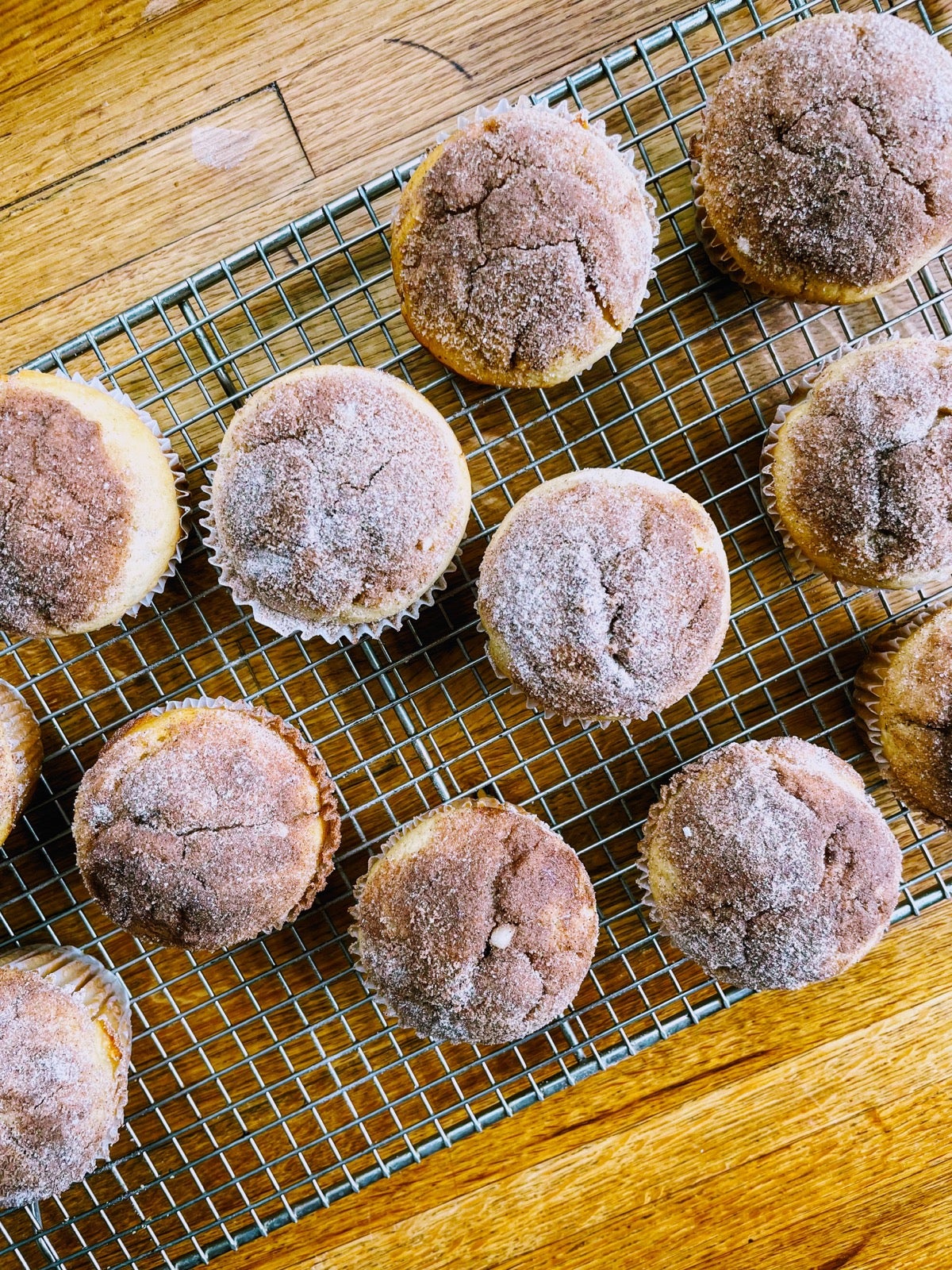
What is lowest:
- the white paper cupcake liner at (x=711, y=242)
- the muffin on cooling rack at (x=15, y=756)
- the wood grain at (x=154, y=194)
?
the muffin on cooling rack at (x=15, y=756)

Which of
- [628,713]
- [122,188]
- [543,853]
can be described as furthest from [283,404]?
[543,853]

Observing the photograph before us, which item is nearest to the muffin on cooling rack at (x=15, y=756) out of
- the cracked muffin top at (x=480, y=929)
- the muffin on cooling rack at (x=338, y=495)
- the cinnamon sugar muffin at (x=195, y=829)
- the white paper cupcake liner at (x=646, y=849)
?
the cinnamon sugar muffin at (x=195, y=829)

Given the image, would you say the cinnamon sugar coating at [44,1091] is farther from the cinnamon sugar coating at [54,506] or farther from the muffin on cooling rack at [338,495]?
the muffin on cooling rack at [338,495]

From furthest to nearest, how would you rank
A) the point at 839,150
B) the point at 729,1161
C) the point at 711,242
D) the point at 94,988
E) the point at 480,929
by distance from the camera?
the point at 729,1161, the point at 94,988, the point at 711,242, the point at 480,929, the point at 839,150

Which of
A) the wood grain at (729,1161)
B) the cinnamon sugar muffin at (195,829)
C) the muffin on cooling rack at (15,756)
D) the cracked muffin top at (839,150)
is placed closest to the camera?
the cracked muffin top at (839,150)

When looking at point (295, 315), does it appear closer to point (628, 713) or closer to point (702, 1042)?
point (628, 713)

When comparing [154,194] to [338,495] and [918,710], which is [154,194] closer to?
[338,495]

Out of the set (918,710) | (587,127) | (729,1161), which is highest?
(587,127)

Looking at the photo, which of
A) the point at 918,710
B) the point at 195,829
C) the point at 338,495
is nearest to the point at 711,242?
the point at 338,495
